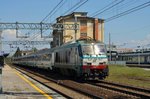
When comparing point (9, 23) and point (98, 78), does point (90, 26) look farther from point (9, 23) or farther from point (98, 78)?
point (98, 78)

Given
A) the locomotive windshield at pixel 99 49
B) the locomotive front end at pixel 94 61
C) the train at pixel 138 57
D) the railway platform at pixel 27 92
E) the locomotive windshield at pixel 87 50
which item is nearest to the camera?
the railway platform at pixel 27 92

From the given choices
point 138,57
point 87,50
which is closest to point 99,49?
point 87,50

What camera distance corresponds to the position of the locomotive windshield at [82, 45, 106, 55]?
27219 mm

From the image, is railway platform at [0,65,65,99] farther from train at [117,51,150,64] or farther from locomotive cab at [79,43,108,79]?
train at [117,51,150,64]

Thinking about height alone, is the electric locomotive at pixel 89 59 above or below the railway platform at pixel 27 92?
above

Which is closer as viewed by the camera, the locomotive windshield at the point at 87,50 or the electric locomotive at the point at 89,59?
the electric locomotive at the point at 89,59

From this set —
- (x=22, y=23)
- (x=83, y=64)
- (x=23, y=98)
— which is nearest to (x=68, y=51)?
(x=83, y=64)

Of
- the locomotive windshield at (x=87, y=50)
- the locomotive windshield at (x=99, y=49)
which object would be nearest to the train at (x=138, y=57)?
the locomotive windshield at (x=99, y=49)

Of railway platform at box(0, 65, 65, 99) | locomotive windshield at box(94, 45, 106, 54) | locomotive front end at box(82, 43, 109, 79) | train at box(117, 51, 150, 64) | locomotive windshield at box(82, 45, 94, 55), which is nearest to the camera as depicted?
railway platform at box(0, 65, 65, 99)

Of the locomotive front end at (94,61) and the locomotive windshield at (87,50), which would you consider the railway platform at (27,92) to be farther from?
the locomotive windshield at (87,50)

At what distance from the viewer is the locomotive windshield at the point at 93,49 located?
27.2 meters

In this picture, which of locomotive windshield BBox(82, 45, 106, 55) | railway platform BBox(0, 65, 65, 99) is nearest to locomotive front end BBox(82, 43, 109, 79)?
locomotive windshield BBox(82, 45, 106, 55)

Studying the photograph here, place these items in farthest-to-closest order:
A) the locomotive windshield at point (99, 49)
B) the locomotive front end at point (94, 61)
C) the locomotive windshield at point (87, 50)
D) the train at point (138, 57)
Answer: the train at point (138, 57) → the locomotive windshield at point (99, 49) → the locomotive windshield at point (87, 50) → the locomotive front end at point (94, 61)

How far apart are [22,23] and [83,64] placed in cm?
3081
